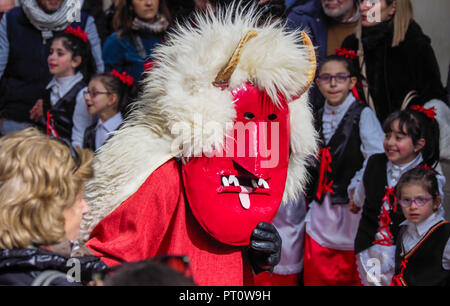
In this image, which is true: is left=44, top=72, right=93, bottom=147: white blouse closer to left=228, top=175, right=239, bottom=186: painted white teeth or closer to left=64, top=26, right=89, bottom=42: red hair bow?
left=64, top=26, right=89, bottom=42: red hair bow

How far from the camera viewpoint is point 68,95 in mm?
3637

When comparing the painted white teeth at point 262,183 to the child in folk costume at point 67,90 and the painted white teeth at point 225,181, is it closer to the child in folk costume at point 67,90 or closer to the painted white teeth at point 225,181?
the painted white teeth at point 225,181

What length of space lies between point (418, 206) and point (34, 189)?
74.5 inches

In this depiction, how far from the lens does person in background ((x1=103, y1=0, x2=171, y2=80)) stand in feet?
11.9

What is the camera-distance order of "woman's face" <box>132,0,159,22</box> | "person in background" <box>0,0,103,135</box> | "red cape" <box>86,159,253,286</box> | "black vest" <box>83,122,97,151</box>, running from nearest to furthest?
"red cape" <box>86,159,253,286</box>, "black vest" <box>83,122,97,151</box>, "woman's face" <box>132,0,159,22</box>, "person in background" <box>0,0,103,135</box>

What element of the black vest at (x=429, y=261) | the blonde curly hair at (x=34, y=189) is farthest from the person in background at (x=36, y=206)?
the black vest at (x=429, y=261)

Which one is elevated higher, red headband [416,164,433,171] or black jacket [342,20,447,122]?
black jacket [342,20,447,122]

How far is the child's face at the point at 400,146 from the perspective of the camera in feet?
9.71

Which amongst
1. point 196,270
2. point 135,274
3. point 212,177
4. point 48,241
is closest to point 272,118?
point 212,177

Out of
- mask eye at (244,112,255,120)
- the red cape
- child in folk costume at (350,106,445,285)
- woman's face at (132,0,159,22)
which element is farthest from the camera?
woman's face at (132,0,159,22)

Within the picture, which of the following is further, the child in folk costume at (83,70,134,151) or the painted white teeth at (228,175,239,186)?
the child in folk costume at (83,70,134,151)

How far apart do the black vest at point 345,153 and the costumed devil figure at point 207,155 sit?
1.15 metres

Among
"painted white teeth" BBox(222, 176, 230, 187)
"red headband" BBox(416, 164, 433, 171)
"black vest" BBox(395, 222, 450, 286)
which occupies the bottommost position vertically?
"black vest" BBox(395, 222, 450, 286)

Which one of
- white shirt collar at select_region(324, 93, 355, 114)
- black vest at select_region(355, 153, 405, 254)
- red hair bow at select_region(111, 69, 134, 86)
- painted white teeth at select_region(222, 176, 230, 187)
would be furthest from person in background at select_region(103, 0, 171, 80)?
painted white teeth at select_region(222, 176, 230, 187)
